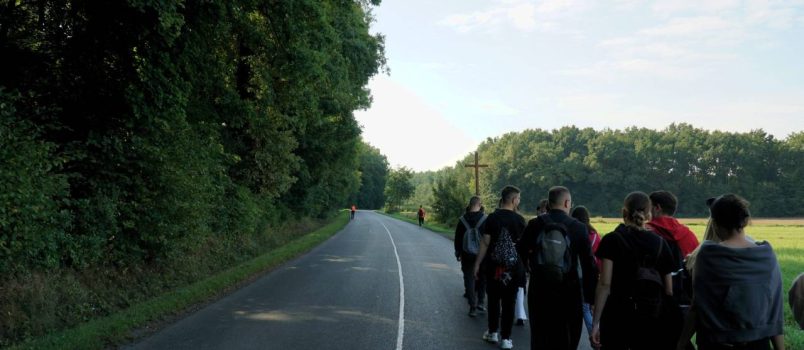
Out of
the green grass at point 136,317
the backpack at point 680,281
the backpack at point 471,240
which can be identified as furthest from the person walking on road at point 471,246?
the green grass at point 136,317

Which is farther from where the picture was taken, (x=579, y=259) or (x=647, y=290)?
(x=579, y=259)

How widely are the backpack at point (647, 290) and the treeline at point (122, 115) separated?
23.9 ft

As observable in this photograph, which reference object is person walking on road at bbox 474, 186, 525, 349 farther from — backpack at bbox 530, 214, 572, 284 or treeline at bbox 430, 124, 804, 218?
treeline at bbox 430, 124, 804, 218

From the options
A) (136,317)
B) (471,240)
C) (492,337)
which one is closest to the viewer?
(492,337)

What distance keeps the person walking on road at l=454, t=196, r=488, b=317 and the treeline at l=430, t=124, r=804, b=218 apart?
80882 millimetres

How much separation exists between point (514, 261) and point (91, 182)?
26.1 ft

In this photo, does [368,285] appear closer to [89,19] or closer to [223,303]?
[223,303]

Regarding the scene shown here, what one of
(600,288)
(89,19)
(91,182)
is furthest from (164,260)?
(600,288)

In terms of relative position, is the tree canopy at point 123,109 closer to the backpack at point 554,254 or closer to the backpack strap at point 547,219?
the backpack strap at point 547,219

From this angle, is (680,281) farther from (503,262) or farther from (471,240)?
(471,240)

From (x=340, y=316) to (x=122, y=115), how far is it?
556cm

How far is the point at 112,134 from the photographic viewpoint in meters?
10.1

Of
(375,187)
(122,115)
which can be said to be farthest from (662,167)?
(122,115)

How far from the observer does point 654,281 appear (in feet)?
13.9
